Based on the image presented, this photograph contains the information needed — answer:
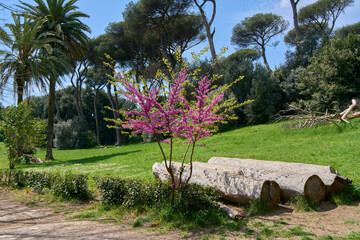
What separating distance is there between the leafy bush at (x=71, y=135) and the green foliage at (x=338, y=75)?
31777 mm

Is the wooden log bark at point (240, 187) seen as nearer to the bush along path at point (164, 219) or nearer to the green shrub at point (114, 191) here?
the bush along path at point (164, 219)

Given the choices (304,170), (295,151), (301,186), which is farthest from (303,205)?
(295,151)

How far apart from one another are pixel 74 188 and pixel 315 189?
6.03 metres

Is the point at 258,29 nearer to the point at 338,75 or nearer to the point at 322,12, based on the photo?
the point at 322,12

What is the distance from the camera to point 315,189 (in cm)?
519

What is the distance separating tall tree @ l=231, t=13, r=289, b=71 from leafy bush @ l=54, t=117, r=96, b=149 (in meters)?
27.6

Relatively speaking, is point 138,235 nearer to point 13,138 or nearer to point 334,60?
point 13,138

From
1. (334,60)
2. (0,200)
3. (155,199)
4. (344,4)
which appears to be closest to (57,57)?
(0,200)

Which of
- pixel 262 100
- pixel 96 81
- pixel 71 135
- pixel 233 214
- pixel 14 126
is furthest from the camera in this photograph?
pixel 96 81

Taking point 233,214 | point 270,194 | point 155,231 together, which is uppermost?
point 270,194

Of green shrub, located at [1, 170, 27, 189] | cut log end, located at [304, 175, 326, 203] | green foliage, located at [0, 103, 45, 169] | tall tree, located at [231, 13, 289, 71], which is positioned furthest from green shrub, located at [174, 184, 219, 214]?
tall tree, located at [231, 13, 289, 71]

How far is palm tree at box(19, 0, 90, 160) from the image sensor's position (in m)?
18.8

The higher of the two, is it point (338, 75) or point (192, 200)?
point (338, 75)

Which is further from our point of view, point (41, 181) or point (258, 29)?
point (258, 29)
